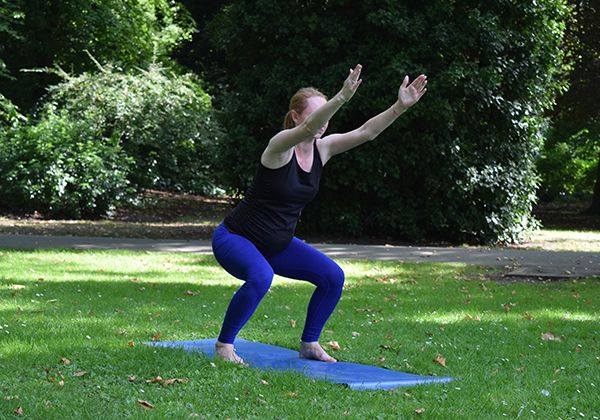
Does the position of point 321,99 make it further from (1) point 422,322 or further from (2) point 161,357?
(1) point 422,322

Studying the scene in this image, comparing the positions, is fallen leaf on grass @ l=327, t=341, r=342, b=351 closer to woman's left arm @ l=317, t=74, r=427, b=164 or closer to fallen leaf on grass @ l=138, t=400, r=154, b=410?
woman's left arm @ l=317, t=74, r=427, b=164

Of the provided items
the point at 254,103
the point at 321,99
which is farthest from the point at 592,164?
the point at 321,99

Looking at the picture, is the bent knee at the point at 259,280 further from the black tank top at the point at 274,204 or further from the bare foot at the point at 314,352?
the bare foot at the point at 314,352

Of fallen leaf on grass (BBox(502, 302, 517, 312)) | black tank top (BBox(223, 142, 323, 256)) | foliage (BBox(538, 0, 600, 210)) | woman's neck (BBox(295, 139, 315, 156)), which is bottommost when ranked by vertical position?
fallen leaf on grass (BBox(502, 302, 517, 312))

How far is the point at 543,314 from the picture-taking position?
9.24m

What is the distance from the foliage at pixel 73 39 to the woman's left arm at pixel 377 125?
23820 millimetres

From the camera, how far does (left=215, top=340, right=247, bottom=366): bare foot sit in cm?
616

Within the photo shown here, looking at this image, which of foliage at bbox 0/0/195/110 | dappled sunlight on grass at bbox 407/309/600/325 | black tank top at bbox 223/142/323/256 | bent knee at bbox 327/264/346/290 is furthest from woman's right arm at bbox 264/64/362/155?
foliage at bbox 0/0/195/110

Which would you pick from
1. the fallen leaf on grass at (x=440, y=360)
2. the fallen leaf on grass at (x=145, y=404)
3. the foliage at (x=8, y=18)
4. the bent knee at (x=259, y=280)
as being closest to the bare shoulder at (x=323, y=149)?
the bent knee at (x=259, y=280)

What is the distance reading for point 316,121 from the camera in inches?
223

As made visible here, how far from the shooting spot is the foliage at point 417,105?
696 inches

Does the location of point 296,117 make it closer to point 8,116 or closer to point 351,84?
point 351,84

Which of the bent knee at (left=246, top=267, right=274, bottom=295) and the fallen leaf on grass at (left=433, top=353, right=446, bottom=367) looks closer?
the bent knee at (left=246, top=267, right=274, bottom=295)

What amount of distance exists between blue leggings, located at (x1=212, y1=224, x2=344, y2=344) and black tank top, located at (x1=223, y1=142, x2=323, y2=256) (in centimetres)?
9
